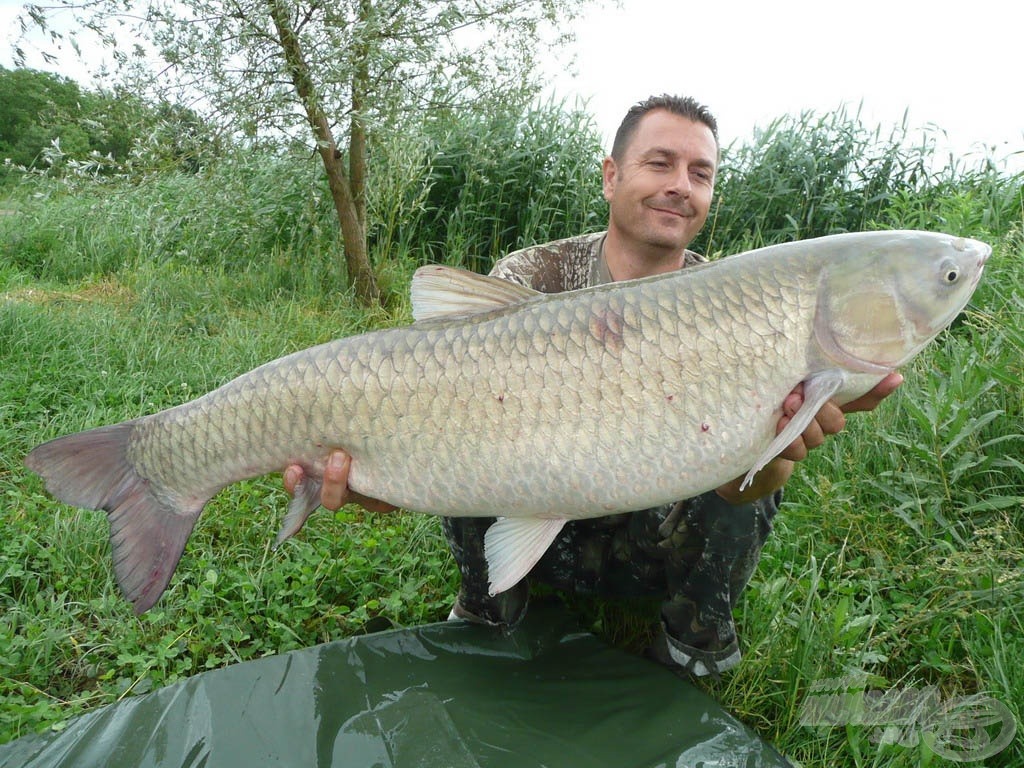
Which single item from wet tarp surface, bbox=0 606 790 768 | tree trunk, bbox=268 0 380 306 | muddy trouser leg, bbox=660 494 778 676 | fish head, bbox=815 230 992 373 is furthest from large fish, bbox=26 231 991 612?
tree trunk, bbox=268 0 380 306

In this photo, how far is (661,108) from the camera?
7.13 feet

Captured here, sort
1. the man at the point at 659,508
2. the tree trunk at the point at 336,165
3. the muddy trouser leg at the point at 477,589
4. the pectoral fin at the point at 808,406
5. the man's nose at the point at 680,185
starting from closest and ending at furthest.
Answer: the pectoral fin at the point at 808,406 < the man at the point at 659,508 < the muddy trouser leg at the point at 477,589 < the man's nose at the point at 680,185 < the tree trunk at the point at 336,165

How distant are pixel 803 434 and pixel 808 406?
7.3 inches

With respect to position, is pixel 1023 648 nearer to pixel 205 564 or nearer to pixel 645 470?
pixel 645 470

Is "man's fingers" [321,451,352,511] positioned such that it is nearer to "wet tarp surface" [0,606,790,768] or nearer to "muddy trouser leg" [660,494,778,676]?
"wet tarp surface" [0,606,790,768]

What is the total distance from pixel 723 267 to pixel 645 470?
357mm

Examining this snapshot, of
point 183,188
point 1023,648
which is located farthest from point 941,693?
point 183,188

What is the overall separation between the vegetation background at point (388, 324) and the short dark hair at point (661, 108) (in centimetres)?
94

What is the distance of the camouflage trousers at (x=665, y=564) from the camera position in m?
1.67

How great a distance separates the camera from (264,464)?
1.46 m

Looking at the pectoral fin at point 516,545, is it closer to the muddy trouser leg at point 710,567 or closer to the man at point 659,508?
the man at point 659,508

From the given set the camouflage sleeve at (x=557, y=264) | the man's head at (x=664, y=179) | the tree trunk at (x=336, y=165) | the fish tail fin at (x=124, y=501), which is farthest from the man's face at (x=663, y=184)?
the tree trunk at (x=336, y=165)

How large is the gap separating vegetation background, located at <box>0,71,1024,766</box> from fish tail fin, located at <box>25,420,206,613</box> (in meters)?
0.30

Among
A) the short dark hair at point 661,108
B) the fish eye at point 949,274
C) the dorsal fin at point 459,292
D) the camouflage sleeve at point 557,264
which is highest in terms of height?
the short dark hair at point 661,108
